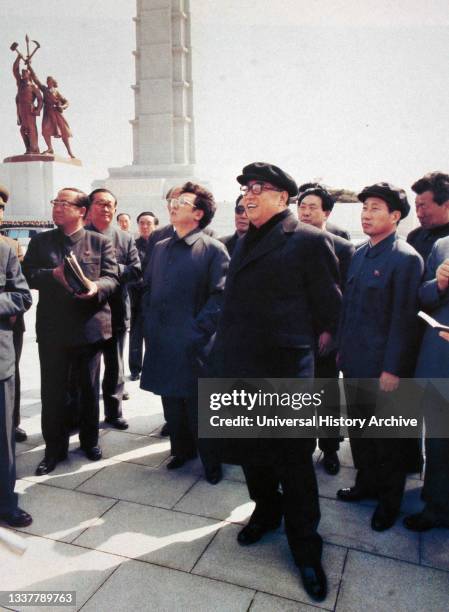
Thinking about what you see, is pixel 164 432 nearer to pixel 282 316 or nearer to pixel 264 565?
pixel 264 565

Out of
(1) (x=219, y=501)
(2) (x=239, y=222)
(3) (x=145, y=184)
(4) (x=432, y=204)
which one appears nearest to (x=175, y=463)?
(1) (x=219, y=501)

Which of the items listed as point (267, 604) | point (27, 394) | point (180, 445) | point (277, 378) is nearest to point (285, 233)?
point (277, 378)

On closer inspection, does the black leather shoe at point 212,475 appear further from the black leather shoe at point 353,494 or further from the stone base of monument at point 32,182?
the stone base of monument at point 32,182

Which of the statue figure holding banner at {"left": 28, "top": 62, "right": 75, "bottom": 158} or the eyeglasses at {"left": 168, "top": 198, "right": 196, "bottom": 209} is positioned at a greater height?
the statue figure holding banner at {"left": 28, "top": 62, "right": 75, "bottom": 158}

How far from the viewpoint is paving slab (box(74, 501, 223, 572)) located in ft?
7.76

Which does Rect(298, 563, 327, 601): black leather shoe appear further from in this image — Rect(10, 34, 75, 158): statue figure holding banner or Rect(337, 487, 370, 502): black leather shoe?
Rect(10, 34, 75, 158): statue figure holding banner

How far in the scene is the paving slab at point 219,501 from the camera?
2.75 metres

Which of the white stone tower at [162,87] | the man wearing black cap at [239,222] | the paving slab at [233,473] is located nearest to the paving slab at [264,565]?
the paving slab at [233,473]

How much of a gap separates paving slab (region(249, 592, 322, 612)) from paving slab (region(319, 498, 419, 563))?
519mm

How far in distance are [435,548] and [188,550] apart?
1273 mm

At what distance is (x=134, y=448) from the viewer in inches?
145

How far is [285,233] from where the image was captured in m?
2.23

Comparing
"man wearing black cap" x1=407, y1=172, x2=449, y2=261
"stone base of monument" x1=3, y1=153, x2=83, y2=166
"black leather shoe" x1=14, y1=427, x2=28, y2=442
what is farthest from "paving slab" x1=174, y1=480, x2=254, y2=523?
"stone base of monument" x1=3, y1=153, x2=83, y2=166

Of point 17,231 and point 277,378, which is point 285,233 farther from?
point 17,231
